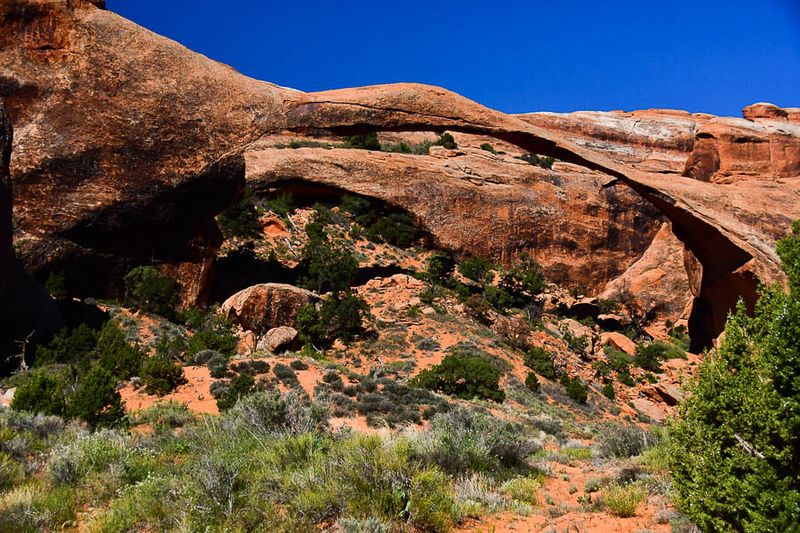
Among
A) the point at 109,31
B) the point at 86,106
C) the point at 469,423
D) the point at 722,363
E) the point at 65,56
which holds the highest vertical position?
the point at 109,31

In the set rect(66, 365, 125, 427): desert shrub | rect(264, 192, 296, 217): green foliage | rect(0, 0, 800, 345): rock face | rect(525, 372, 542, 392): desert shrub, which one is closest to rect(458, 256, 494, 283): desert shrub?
rect(264, 192, 296, 217): green foliage

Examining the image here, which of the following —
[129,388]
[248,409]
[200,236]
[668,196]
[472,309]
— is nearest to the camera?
[248,409]

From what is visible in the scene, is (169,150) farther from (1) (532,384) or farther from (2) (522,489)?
(2) (522,489)

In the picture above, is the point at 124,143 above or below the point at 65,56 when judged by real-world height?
below

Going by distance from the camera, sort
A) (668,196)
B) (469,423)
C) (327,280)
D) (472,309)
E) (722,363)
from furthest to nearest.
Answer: (472,309) → (327,280) → (668,196) → (469,423) → (722,363)

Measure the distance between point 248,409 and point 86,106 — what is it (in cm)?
1077

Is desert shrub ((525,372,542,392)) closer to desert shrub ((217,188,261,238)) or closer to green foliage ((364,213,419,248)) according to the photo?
green foliage ((364,213,419,248))

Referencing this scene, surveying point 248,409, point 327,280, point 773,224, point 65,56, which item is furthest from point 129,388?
point 773,224

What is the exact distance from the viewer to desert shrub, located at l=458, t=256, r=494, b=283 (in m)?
27.4

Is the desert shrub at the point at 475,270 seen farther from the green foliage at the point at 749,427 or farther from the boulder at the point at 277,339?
the green foliage at the point at 749,427

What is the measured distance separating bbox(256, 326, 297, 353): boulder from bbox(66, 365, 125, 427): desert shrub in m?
8.15

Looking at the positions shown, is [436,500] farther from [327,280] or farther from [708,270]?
[327,280]

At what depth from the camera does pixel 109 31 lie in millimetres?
14047

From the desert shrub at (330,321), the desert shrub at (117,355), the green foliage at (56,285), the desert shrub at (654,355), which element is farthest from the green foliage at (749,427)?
the desert shrub at (654,355)
